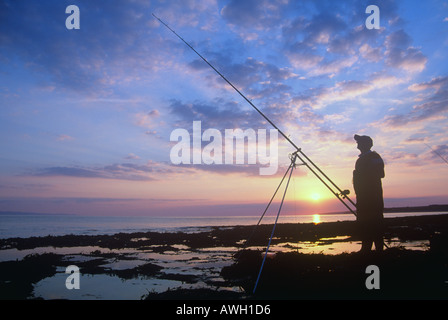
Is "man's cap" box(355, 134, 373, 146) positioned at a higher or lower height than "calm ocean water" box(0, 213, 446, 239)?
higher

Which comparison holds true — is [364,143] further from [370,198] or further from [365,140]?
[370,198]

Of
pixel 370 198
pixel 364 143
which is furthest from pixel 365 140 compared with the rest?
pixel 370 198

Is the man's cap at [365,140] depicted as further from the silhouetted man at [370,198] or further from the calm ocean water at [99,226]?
the calm ocean water at [99,226]

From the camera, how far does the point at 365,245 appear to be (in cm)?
808

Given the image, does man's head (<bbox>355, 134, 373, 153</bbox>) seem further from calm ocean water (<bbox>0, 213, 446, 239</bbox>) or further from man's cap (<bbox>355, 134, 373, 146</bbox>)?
calm ocean water (<bbox>0, 213, 446, 239</bbox>)

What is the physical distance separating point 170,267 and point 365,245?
31.5 ft

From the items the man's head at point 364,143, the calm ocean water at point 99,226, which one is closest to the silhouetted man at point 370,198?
the man's head at point 364,143

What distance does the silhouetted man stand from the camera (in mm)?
7832

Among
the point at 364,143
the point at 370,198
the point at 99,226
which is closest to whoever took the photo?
the point at 370,198

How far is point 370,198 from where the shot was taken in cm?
800

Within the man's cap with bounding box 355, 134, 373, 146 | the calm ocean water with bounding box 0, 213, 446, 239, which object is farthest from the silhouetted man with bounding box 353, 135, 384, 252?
the calm ocean water with bounding box 0, 213, 446, 239

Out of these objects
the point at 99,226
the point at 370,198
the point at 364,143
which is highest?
the point at 364,143
